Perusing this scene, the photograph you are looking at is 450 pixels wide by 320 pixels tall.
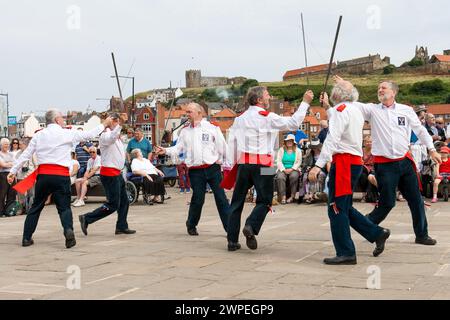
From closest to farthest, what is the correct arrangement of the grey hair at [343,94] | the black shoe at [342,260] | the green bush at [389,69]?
1. the black shoe at [342,260]
2. the grey hair at [343,94]
3. the green bush at [389,69]

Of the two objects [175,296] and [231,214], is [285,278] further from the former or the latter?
[231,214]

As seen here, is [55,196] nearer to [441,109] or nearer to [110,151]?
[110,151]

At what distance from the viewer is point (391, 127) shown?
8.36 metres

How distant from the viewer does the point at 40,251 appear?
8805 mm

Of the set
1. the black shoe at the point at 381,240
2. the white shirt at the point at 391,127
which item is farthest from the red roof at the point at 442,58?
the black shoe at the point at 381,240

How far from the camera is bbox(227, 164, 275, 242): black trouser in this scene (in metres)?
8.23

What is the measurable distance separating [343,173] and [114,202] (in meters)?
4.05

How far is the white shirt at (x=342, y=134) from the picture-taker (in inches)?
285

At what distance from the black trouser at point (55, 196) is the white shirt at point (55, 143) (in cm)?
22

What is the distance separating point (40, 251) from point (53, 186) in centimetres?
87

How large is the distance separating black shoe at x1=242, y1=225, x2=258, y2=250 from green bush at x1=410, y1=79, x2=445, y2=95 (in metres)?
163

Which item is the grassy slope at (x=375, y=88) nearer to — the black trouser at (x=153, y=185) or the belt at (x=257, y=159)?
the black trouser at (x=153, y=185)

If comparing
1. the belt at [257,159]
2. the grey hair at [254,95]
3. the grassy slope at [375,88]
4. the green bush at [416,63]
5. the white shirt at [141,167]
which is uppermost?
the green bush at [416,63]
